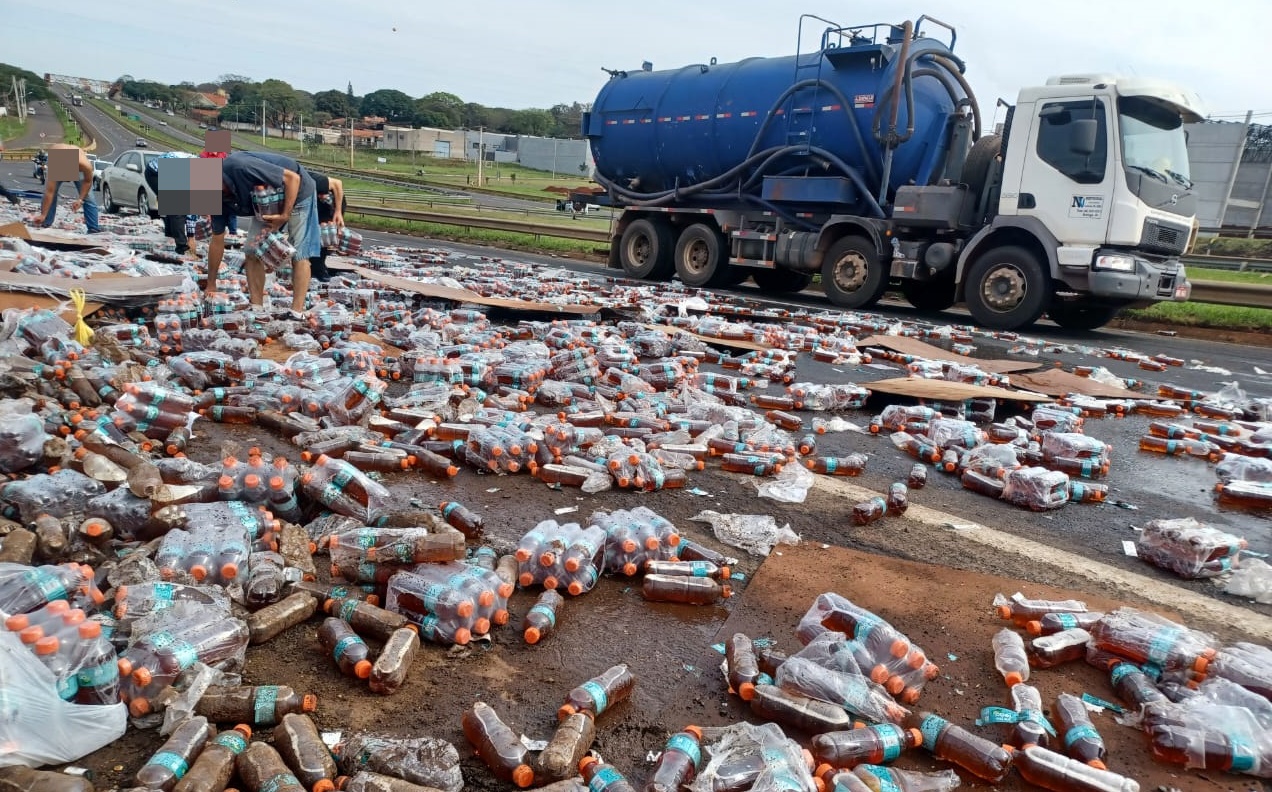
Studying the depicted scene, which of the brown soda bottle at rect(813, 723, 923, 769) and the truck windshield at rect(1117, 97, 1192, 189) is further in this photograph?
the truck windshield at rect(1117, 97, 1192, 189)

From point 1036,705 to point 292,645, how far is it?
2.41 meters

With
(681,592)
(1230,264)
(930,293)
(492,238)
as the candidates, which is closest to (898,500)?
(681,592)

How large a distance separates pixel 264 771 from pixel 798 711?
58.2 inches

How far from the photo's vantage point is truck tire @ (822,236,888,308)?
1301 centimetres

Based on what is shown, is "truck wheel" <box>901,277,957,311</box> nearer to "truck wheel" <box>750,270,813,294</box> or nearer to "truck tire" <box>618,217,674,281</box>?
"truck wheel" <box>750,270,813,294</box>

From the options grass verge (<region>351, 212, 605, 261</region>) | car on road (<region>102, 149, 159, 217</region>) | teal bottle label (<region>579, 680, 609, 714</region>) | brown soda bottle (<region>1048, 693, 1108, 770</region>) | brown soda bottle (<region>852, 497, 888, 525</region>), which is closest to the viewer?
brown soda bottle (<region>1048, 693, 1108, 770</region>)

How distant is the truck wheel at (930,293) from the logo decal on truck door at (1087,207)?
324 cm

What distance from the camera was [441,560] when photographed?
2.85m

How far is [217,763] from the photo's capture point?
1.93 metres

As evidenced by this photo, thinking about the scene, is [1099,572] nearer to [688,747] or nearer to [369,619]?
[688,747]

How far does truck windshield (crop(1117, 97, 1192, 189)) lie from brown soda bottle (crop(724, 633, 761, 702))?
Answer: 10.8 meters

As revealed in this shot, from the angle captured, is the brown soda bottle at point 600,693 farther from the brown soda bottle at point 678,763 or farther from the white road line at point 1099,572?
the white road line at point 1099,572

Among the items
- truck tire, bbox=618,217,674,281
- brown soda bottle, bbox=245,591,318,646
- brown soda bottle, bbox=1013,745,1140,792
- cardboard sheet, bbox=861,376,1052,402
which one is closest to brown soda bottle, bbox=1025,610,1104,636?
brown soda bottle, bbox=1013,745,1140,792

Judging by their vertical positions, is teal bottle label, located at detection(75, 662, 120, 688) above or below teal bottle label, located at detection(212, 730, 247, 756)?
above
